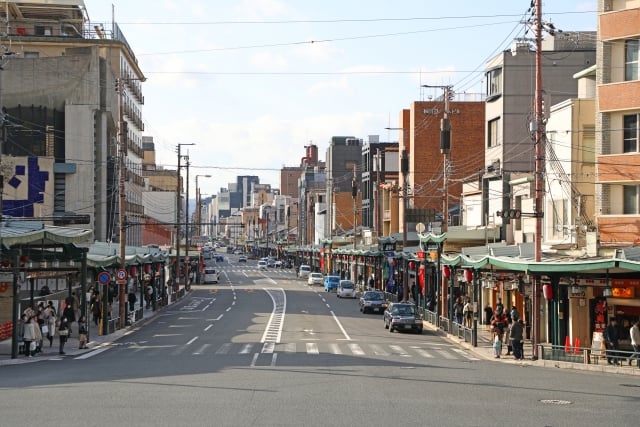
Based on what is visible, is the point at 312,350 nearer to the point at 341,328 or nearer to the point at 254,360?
the point at 254,360

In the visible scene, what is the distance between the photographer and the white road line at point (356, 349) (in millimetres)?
35188

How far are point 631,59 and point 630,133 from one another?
3.22m

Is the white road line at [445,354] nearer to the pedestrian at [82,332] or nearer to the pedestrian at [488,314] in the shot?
the pedestrian at [488,314]

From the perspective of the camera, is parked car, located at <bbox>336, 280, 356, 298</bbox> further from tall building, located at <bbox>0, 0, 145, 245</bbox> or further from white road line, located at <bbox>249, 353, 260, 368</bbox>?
white road line, located at <bbox>249, 353, 260, 368</bbox>

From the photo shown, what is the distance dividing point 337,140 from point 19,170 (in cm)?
9349

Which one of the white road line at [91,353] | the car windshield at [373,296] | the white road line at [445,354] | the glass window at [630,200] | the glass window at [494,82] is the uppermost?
the glass window at [494,82]

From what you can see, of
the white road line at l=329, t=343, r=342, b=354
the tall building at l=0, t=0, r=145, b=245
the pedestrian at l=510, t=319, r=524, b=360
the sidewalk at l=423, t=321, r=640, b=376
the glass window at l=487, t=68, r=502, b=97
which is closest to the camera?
the sidewalk at l=423, t=321, r=640, b=376

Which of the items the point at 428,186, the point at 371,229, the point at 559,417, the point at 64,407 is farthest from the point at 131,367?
the point at 371,229

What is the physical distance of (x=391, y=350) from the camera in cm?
3700

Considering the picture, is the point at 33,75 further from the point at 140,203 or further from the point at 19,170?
the point at 140,203

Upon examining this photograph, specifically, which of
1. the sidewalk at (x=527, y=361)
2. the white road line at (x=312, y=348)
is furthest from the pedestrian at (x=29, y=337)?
the sidewalk at (x=527, y=361)

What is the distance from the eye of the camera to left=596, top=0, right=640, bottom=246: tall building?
1535 inches

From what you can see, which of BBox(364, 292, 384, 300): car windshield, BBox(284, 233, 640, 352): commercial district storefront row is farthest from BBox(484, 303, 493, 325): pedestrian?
BBox(364, 292, 384, 300): car windshield

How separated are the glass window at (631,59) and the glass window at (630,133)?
173cm
